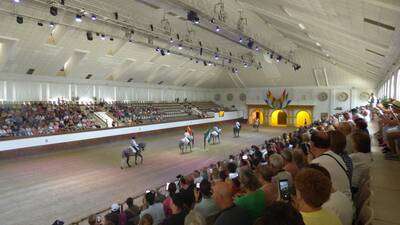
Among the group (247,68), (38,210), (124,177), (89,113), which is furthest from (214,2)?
(247,68)

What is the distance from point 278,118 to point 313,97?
6.22 metres

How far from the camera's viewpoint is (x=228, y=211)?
8.86 feet

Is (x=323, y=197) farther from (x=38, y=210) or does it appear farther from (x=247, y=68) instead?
(x=247, y=68)

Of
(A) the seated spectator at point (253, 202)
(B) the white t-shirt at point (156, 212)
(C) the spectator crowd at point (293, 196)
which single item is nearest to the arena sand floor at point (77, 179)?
(B) the white t-shirt at point (156, 212)

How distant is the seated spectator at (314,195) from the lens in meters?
2.03

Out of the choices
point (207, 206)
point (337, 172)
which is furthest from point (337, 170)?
point (207, 206)

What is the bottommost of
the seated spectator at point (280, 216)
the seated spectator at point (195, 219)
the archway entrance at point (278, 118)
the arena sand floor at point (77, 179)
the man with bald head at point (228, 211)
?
the arena sand floor at point (77, 179)

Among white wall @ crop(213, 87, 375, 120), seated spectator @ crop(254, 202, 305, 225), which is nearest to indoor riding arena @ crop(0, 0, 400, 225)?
seated spectator @ crop(254, 202, 305, 225)

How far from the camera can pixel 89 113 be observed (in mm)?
22531

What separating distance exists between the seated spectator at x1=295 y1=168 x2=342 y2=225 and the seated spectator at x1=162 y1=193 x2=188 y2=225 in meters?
1.85

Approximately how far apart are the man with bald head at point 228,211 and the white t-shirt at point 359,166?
2064mm

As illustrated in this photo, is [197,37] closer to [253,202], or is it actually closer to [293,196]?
[293,196]

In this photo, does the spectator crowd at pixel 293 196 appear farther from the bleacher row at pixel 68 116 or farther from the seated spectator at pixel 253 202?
the bleacher row at pixel 68 116

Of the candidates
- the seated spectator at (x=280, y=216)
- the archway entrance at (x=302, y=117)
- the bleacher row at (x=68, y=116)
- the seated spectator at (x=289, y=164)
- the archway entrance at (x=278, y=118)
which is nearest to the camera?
the seated spectator at (x=280, y=216)
